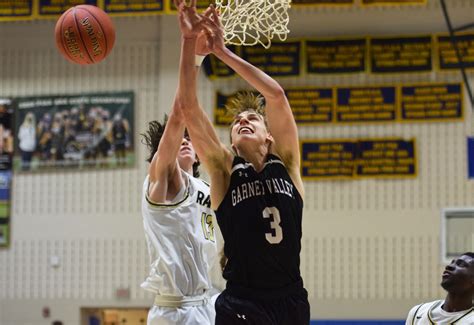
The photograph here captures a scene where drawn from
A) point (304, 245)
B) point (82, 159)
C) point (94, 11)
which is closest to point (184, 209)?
point (94, 11)

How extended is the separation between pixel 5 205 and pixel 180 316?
24.0 ft

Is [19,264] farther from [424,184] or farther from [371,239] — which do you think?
[424,184]

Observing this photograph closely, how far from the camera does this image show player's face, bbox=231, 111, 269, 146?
4652mm

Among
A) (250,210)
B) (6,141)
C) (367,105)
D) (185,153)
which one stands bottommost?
(250,210)

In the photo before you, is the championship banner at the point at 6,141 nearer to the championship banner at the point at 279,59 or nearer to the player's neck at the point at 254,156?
the championship banner at the point at 279,59

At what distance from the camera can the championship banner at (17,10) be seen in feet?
37.8

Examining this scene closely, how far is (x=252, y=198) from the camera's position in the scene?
4.42 meters

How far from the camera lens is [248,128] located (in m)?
4.66

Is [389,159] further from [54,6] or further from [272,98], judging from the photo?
[272,98]

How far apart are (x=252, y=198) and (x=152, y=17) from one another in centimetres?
830

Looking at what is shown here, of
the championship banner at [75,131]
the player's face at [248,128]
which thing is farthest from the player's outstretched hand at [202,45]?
the championship banner at [75,131]

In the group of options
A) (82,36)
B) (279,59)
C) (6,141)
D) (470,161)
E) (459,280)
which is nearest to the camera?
(459,280)

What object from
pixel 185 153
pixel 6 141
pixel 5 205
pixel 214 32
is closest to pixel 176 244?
pixel 185 153

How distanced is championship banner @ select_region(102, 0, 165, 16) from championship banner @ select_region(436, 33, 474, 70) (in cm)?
411
